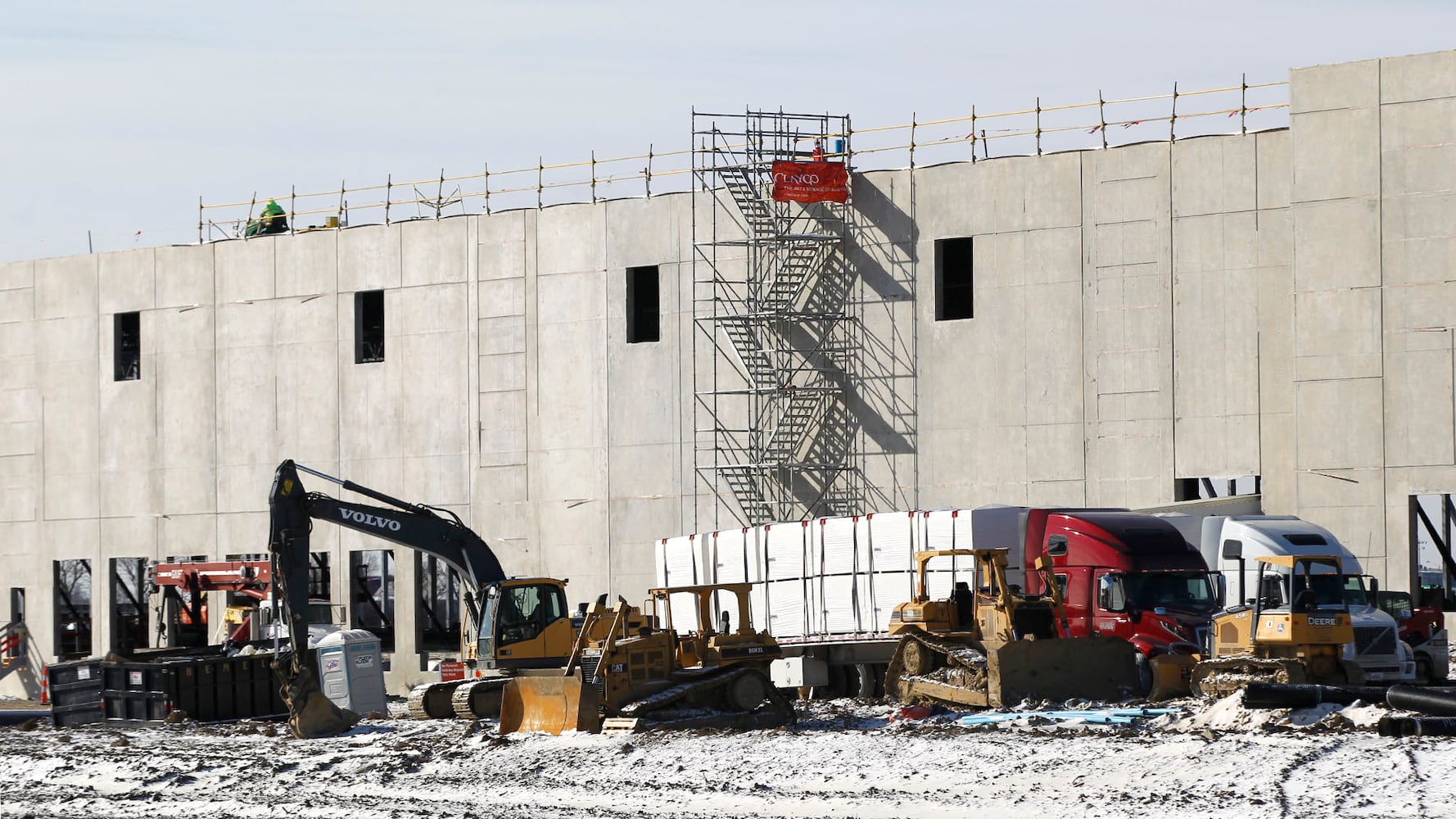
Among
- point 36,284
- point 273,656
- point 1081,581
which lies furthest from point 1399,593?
point 36,284

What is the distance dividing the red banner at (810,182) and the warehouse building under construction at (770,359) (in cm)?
6

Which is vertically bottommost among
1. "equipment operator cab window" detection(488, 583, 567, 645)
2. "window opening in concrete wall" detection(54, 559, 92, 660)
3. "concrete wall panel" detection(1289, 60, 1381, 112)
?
"window opening in concrete wall" detection(54, 559, 92, 660)

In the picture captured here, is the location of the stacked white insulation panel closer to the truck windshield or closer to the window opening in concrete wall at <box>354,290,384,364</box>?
the truck windshield

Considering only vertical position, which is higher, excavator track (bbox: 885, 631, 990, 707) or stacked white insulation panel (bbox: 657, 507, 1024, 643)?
stacked white insulation panel (bbox: 657, 507, 1024, 643)

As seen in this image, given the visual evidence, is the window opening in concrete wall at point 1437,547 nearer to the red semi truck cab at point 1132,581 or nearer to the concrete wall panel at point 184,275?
the red semi truck cab at point 1132,581

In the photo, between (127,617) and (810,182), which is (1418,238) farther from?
(127,617)

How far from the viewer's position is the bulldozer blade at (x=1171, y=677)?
25547 mm

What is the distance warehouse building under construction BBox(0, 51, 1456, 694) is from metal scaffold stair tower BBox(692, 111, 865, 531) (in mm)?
76

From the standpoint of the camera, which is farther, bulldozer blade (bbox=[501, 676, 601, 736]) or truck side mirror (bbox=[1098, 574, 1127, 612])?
truck side mirror (bbox=[1098, 574, 1127, 612])

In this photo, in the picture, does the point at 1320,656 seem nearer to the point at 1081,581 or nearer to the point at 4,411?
the point at 1081,581

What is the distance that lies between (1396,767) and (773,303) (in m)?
24.4

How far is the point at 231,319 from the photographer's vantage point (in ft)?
160

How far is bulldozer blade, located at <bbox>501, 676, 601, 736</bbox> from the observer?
82.3 ft

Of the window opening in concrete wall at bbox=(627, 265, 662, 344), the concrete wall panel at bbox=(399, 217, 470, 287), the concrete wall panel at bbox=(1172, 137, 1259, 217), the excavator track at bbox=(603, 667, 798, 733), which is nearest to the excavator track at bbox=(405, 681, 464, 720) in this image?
the excavator track at bbox=(603, 667, 798, 733)
